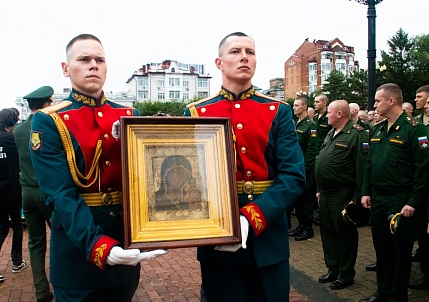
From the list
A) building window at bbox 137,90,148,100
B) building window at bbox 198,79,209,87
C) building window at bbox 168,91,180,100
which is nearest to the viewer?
building window at bbox 137,90,148,100

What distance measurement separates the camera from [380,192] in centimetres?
436

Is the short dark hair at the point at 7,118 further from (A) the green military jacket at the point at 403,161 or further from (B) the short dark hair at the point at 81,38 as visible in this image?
(A) the green military jacket at the point at 403,161

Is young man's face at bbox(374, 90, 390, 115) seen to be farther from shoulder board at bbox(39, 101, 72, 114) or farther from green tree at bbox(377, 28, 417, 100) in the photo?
green tree at bbox(377, 28, 417, 100)

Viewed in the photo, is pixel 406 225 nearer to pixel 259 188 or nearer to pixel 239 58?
pixel 259 188

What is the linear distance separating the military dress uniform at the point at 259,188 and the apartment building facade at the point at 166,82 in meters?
84.5

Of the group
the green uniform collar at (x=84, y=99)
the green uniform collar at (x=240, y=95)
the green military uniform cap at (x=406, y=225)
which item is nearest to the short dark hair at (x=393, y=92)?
the green military uniform cap at (x=406, y=225)

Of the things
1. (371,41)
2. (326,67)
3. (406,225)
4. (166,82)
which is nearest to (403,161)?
(406,225)

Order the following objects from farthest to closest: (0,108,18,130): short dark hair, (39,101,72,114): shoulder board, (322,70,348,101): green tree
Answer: (322,70,348,101): green tree, (0,108,18,130): short dark hair, (39,101,72,114): shoulder board

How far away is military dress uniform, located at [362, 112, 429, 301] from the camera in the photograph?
408 centimetres

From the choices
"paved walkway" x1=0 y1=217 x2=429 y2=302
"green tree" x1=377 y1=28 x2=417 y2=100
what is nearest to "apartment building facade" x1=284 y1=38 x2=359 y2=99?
"green tree" x1=377 y1=28 x2=417 y2=100

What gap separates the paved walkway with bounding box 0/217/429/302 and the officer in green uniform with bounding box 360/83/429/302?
508 millimetres

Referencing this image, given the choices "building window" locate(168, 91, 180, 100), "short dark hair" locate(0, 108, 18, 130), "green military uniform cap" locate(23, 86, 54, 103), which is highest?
"building window" locate(168, 91, 180, 100)

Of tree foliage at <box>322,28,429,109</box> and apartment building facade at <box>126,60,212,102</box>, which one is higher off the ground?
apartment building facade at <box>126,60,212,102</box>

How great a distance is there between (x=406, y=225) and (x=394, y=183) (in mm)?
417
